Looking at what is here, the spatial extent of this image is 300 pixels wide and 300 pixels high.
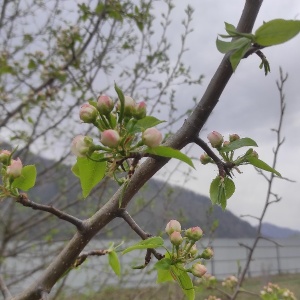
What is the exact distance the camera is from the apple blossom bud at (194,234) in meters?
0.73

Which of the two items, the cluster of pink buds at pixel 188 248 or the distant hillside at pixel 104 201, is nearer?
the cluster of pink buds at pixel 188 248

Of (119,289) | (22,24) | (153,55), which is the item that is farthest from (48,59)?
(119,289)

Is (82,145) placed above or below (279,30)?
below

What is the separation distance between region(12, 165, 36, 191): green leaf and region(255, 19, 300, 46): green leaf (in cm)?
36

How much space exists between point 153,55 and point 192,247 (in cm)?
255

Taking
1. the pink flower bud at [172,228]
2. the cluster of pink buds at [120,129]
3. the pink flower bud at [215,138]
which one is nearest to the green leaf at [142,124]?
the cluster of pink buds at [120,129]

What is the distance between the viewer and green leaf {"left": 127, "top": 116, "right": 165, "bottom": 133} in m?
Answer: 0.57

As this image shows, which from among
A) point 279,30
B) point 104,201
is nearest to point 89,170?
point 279,30

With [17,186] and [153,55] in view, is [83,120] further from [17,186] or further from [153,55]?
[153,55]

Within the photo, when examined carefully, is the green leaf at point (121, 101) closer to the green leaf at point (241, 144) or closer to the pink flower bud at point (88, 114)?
the pink flower bud at point (88, 114)

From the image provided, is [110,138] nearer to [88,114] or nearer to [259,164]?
[88,114]

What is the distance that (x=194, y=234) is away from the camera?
0.73 m

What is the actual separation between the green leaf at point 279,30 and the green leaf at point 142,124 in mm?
156

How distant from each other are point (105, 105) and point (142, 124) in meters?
0.05
